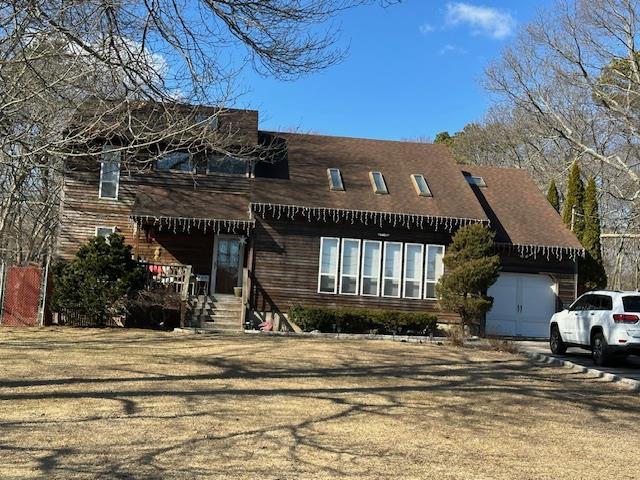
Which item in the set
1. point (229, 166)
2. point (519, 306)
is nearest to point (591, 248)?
point (519, 306)

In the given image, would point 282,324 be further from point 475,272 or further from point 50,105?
point 50,105

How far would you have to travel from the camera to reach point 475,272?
1916cm

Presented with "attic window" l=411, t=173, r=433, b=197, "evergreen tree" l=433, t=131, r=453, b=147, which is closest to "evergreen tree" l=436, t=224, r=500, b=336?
"attic window" l=411, t=173, r=433, b=197

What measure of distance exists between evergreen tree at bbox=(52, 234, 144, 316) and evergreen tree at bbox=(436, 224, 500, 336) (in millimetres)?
9426

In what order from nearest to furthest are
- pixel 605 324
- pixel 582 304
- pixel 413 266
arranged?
pixel 605 324, pixel 582 304, pixel 413 266

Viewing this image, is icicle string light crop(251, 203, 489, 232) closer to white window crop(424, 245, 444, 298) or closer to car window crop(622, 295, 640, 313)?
white window crop(424, 245, 444, 298)

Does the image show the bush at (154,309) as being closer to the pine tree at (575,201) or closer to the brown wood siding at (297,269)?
the brown wood siding at (297,269)

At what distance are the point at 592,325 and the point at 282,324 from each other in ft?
30.8

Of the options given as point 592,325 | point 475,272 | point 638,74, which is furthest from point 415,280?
point 638,74

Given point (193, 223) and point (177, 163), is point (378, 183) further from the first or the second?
point (177, 163)

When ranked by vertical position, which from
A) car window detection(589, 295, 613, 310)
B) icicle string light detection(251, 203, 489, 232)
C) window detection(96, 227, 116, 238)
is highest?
icicle string light detection(251, 203, 489, 232)

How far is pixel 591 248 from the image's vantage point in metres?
25.9

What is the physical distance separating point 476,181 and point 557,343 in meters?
10.4

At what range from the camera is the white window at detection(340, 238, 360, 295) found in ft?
68.0
